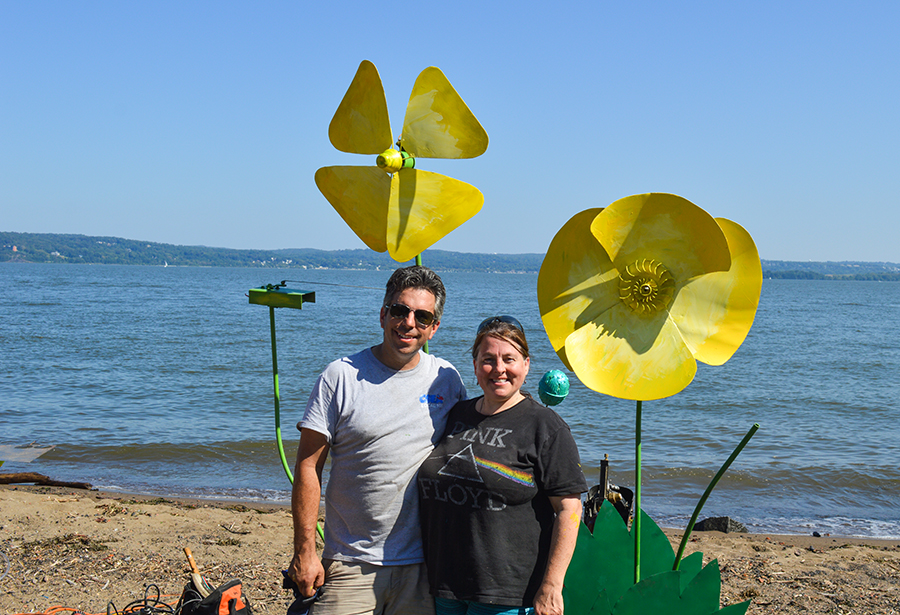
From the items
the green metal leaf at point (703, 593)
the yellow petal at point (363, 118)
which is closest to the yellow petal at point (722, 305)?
the green metal leaf at point (703, 593)

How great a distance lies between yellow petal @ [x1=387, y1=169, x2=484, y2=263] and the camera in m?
2.82

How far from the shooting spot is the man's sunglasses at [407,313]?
92.4 inches

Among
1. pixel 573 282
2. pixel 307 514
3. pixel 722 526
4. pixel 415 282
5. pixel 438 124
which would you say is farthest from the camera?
pixel 722 526

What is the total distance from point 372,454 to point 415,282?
607mm

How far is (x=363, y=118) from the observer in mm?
2891

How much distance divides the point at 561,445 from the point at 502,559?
405mm

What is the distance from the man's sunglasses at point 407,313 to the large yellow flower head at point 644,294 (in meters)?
0.46

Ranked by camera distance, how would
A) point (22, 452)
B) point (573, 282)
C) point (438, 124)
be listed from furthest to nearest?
point (22, 452), point (438, 124), point (573, 282)

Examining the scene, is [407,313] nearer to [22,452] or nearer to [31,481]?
[31,481]

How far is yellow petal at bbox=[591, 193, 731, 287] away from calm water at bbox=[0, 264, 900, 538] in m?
1.07

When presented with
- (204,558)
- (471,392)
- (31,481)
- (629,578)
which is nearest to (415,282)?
(629,578)

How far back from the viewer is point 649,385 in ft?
8.27

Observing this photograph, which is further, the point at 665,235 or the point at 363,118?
the point at 363,118

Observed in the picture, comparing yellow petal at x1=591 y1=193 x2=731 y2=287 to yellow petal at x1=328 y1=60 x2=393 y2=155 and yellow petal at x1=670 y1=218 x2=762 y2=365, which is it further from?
yellow petal at x1=328 y1=60 x2=393 y2=155
